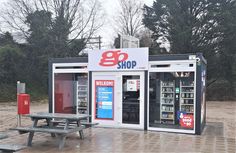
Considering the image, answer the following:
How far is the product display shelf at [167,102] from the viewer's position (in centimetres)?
972

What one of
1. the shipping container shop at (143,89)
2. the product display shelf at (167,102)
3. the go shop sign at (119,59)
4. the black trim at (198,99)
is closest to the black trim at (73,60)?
the shipping container shop at (143,89)

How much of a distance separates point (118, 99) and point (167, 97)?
5.62 ft

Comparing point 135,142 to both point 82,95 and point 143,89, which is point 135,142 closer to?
point 143,89

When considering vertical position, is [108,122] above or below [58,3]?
below

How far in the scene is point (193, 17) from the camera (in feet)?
90.3

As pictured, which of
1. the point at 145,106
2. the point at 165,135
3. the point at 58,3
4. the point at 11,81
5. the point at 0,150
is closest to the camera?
the point at 0,150

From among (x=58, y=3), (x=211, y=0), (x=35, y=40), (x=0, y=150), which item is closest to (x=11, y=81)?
→ (x=35, y=40)

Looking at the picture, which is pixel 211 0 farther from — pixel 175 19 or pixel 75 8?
pixel 75 8

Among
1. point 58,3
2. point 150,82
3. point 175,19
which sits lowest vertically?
point 150,82

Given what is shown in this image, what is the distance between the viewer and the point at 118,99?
10.0m

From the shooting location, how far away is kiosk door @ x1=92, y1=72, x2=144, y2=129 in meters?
9.80

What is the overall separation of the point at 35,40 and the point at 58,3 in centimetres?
432

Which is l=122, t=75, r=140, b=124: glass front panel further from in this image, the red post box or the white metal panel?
the red post box

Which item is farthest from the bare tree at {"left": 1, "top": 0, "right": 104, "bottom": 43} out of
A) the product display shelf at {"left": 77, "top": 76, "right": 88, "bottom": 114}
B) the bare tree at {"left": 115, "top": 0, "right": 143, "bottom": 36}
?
the product display shelf at {"left": 77, "top": 76, "right": 88, "bottom": 114}
